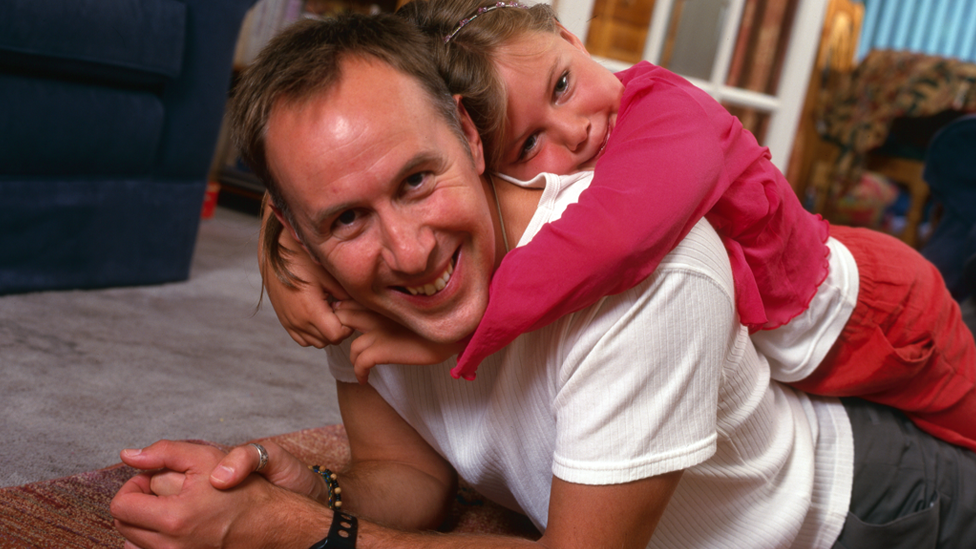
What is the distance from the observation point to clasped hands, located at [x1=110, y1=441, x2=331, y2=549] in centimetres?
70

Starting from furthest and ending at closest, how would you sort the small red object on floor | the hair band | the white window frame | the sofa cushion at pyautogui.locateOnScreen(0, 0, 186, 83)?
the small red object on floor → the white window frame → the sofa cushion at pyautogui.locateOnScreen(0, 0, 186, 83) → the hair band

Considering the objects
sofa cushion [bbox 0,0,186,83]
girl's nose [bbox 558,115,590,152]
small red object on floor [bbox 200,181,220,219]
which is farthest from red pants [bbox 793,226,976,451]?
small red object on floor [bbox 200,181,220,219]

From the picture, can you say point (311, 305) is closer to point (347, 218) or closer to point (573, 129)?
point (347, 218)

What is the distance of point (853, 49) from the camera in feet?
13.9

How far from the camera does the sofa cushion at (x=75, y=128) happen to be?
1521 millimetres

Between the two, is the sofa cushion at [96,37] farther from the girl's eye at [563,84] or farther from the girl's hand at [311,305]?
the girl's eye at [563,84]

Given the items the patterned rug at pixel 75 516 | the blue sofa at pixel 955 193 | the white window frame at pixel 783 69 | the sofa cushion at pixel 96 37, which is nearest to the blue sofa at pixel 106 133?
the sofa cushion at pixel 96 37

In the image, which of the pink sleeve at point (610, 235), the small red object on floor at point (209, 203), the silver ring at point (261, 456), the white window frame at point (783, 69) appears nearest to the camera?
the pink sleeve at point (610, 235)

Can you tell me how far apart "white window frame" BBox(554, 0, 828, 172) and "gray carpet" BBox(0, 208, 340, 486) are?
1418mm

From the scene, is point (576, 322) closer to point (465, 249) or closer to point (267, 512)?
point (465, 249)

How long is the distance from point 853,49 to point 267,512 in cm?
441

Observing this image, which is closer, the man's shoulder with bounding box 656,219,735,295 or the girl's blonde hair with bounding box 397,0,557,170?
the man's shoulder with bounding box 656,219,735,295

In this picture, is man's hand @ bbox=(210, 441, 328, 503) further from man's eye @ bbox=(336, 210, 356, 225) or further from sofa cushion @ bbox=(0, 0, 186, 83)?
sofa cushion @ bbox=(0, 0, 186, 83)

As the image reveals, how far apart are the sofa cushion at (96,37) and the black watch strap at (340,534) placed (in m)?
1.22
